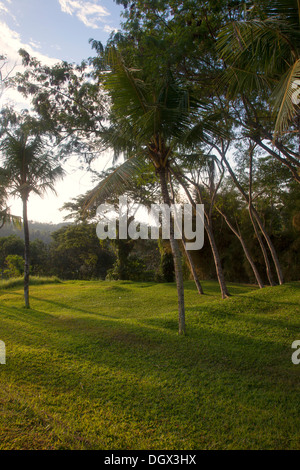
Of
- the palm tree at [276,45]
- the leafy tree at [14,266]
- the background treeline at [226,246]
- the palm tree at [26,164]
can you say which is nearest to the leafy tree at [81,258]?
the background treeline at [226,246]

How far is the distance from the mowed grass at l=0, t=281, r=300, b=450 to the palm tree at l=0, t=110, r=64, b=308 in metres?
4.54

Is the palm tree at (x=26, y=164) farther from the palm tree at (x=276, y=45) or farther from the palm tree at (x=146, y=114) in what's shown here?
the palm tree at (x=276, y=45)

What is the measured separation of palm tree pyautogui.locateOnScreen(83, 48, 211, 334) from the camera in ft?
16.9

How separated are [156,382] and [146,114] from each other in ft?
14.6

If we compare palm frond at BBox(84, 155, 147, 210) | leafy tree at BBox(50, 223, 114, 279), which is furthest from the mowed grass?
leafy tree at BBox(50, 223, 114, 279)

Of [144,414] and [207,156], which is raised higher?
[207,156]

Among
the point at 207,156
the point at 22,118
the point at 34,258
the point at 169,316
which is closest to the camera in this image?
the point at 207,156

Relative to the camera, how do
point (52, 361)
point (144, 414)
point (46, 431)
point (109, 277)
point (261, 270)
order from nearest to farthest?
point (46, 431), point (144, 414), point (52, 361), point (261, 270), point (109, 277)

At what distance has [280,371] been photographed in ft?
13.6

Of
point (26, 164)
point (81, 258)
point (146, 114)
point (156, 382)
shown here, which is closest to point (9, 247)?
point (81, 258)

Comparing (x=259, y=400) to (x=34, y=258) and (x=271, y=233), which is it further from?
(x=34, y=258)

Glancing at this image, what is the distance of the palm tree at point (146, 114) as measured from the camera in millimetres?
5152

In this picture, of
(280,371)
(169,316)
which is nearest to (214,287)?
(169,316)

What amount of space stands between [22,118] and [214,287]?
36.3ft
